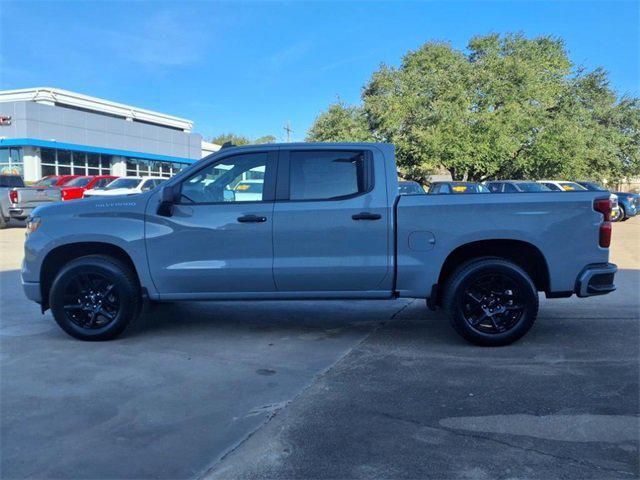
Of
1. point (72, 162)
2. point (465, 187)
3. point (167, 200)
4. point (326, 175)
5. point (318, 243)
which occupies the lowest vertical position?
point (318, 243)

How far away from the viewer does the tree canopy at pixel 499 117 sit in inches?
1089

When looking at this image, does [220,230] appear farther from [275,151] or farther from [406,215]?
[406,215]

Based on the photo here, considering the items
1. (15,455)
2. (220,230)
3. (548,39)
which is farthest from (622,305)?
(548,39)

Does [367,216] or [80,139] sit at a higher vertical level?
[80,139]

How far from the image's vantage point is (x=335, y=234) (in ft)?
17.1

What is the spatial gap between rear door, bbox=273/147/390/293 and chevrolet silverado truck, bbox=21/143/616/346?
1 cm

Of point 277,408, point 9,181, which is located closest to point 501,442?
point 277,408

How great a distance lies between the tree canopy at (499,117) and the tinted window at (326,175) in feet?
75.0

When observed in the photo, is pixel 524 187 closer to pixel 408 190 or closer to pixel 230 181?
pixel 408 190

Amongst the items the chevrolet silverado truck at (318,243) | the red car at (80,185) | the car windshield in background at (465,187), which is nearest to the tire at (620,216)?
the car windshield in background at (465,187)

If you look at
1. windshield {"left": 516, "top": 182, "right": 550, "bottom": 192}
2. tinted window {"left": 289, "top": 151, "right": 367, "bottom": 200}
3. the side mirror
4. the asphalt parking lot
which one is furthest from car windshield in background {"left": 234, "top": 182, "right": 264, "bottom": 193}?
windshield {"left": 516, "top": 182, "right": 550, "bottom": 192}

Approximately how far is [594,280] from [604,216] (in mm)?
612

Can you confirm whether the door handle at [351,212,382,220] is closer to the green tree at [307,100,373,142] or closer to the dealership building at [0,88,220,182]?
the green tree at [307,100,373,142]

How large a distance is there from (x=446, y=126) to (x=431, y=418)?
2553 cm
